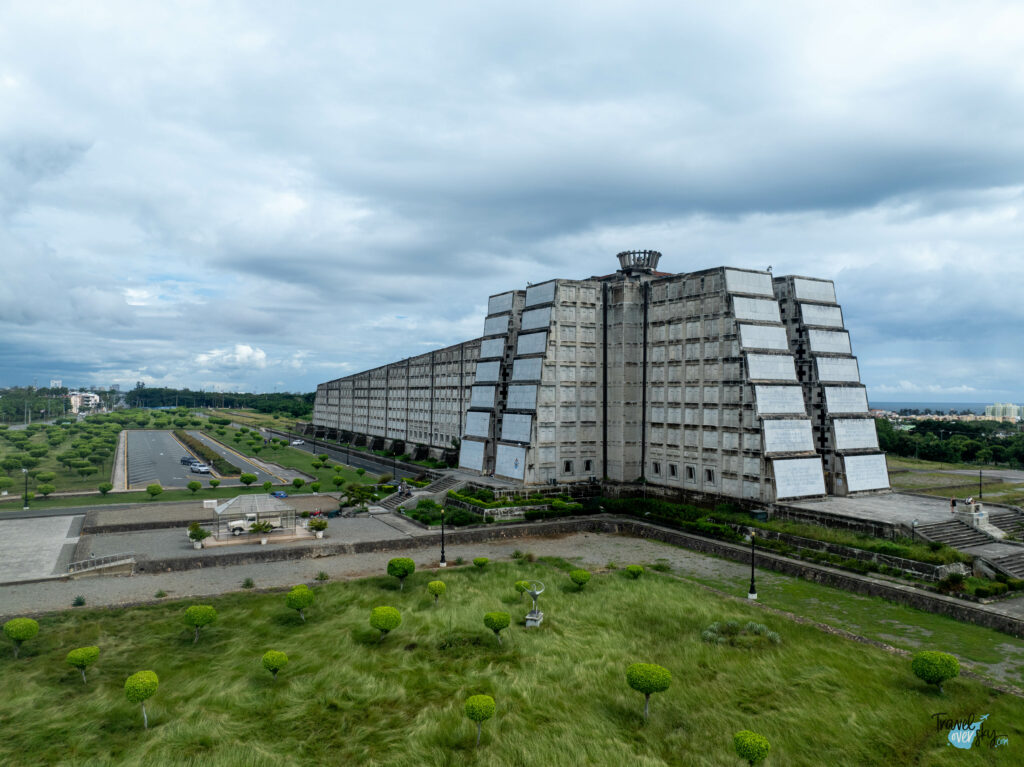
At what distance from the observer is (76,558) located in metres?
39.7

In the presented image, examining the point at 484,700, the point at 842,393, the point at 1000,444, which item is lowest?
the point at 484,700

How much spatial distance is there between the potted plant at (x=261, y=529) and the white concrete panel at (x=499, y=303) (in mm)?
36401

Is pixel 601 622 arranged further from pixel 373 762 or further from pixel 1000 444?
pixel 1000 444

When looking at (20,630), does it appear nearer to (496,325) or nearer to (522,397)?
(522,397)

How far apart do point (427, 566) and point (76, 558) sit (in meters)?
23.9

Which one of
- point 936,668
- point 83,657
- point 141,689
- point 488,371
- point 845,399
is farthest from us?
point 488,371

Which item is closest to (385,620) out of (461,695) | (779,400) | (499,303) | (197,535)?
(461,695)

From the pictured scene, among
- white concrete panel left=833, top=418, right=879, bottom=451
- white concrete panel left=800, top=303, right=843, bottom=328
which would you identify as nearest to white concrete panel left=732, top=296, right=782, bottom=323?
white concrete panel left=800, top=303, right=843, bottom=328

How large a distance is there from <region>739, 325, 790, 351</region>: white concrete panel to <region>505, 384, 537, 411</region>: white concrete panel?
2068 cm

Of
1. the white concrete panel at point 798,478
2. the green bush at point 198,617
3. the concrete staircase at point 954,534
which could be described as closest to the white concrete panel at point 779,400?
the white concrete panel at point 798,478

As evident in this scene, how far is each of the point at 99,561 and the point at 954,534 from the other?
5944 cm

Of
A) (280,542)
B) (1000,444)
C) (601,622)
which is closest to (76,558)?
(280,542)

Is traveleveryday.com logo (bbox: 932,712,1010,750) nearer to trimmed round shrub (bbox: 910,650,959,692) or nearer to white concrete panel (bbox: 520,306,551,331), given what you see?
trimmed round shrub (bbox: 910,650,959,692)

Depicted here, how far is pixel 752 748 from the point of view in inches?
702
